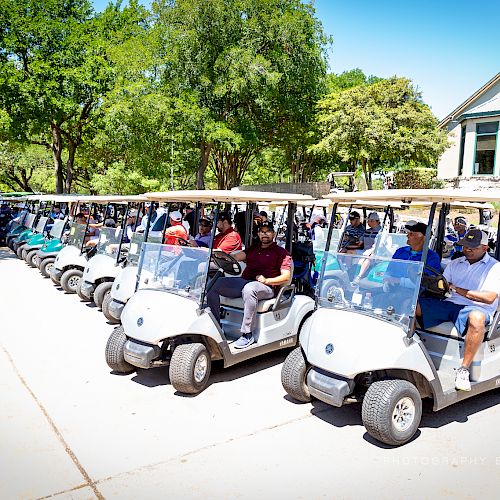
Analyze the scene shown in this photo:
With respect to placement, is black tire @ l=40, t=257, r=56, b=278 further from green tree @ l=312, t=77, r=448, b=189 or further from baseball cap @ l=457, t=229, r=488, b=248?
green tree @ l=312, t=77, r=448, b=189

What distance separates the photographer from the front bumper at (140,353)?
4.70 metres

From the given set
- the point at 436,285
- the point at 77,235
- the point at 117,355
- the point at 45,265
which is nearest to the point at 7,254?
the point at 45,265

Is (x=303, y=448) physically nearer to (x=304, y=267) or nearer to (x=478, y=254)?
(x=478, y=254)

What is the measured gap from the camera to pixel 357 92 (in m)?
20.5

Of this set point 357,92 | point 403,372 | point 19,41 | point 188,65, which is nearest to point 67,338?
point 403,372

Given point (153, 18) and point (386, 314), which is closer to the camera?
point (386, 314)

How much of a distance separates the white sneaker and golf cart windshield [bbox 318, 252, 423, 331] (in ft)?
2.08

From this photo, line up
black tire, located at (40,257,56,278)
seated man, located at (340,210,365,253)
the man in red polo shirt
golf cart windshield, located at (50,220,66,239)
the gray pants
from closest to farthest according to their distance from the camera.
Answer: the gray pants, the man in red polo shirt, seated man, located at (340,210,365,253), black tire, located at (40,257,56,278), golf cart windshield, located at (50,220,66,239)

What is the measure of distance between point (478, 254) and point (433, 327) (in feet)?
2.66

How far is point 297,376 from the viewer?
4379 millimetres

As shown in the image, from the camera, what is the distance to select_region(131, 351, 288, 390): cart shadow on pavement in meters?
5.05

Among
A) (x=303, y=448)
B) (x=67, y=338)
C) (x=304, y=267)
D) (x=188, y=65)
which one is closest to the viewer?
(x=303, y=448)

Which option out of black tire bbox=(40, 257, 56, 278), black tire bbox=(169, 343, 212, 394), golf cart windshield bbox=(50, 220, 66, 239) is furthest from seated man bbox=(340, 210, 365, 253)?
black tire bbox=(40, 257, 56, 278)

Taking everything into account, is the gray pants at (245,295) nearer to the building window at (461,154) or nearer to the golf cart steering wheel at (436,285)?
the golf cart steering wheel at (436,285)
